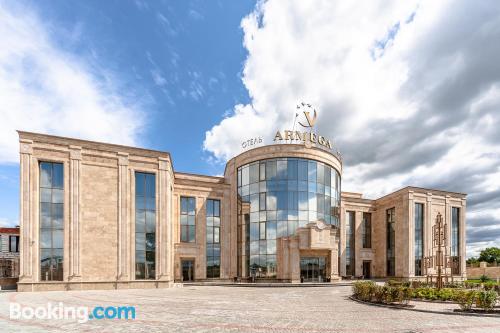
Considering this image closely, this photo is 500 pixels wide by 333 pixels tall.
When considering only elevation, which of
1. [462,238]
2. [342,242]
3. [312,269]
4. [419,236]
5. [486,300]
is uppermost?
[486,300]

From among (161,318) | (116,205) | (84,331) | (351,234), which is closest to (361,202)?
(351,234)

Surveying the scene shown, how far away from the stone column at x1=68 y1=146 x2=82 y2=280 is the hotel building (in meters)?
0.10

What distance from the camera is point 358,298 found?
75.3 ft

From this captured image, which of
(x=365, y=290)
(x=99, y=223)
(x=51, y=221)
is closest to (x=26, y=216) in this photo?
(x=51, y=221)

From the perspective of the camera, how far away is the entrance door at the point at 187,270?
43.6 m

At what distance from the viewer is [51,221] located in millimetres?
32094

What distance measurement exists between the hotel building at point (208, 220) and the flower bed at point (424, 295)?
18743 mm

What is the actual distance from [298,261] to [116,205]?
75.6 feet

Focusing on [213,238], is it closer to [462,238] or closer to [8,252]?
[8,252]

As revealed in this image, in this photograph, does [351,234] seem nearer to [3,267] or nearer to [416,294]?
[416,294]

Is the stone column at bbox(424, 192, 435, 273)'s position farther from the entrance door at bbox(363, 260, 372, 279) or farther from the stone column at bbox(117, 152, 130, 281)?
the stone column at bbox(117, 152, 130, 281)

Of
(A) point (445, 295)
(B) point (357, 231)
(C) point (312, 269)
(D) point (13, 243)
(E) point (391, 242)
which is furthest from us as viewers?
(D) point (13, 243)

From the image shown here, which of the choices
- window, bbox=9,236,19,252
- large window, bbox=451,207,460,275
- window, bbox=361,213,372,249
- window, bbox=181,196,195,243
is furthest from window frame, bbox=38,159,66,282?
large window, bbox=451,207,460,275

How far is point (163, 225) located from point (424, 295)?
26326 millimetres
